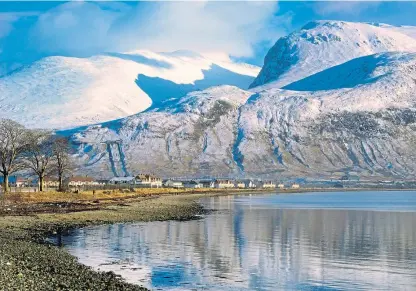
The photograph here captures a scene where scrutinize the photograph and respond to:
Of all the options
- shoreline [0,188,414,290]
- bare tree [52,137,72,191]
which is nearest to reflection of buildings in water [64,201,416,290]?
shoreline [0,188,414,290]

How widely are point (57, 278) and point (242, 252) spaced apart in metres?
24.0

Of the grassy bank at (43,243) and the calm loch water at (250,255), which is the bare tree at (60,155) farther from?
the calm loch water at (250,255)

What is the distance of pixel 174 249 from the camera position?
184 ft

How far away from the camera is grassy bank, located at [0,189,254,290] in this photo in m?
33.3

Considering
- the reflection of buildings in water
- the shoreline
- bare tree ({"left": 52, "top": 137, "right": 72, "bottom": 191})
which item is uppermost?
bare tree ({"left": 52, "top": 137, "right": 72, "bottom": 191})

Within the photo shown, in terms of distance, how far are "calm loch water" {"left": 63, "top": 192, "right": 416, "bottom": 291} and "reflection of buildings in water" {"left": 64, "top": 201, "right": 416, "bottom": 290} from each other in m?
0.06

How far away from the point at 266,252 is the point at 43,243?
19814 millimetres

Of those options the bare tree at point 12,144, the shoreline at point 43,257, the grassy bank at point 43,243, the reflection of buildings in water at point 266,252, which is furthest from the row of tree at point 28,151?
the reflection of buildings in water at point 266,252

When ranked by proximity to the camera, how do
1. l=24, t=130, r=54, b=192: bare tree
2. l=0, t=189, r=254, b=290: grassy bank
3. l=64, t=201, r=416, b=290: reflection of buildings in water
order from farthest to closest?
1. l=24, t=130, r=54, b=192: bare tree
2. l=64, t=201, r=416, b=290: reflection of buildings in water
3. l=0, t=189, r=254, b=290: grassy bank

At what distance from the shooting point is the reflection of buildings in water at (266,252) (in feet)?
139

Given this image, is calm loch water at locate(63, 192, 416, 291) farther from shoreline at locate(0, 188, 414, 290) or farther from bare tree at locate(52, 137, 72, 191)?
bare tree at locate(52, 137, 72, 191)

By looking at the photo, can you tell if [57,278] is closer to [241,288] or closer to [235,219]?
→ [241,288]

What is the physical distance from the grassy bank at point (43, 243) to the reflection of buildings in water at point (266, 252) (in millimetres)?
3773

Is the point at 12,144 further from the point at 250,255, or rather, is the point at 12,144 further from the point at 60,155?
the point at 250,255
